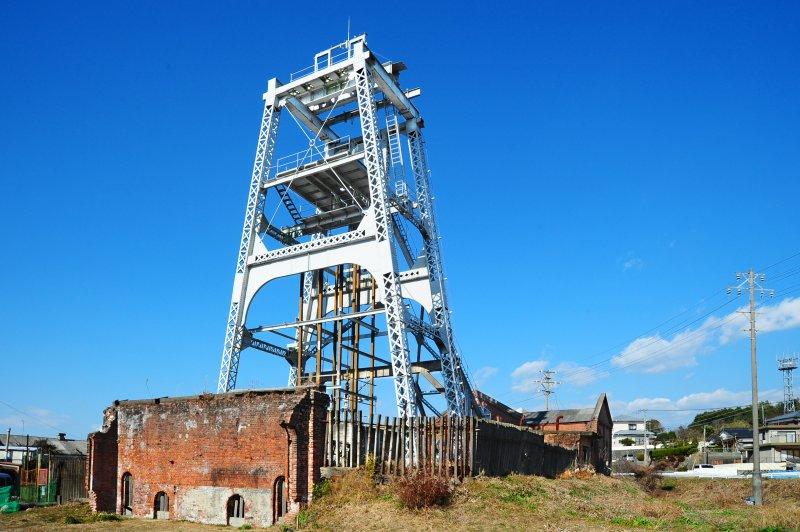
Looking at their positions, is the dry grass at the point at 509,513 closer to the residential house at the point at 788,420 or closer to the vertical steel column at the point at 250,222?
the vertical steel column at the point at 250,222

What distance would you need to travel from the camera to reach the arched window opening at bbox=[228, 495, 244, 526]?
59.8 feet

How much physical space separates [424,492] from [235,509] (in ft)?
19.3

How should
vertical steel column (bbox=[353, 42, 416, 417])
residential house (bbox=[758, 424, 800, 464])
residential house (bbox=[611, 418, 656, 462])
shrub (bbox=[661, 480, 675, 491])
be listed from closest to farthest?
vertical steel column (bbox=[353, 42, 416, 417]) < shrub (bbox=[661, 480, 675, 491]) < residential house (bbox=[758, 424, 800, 464]) < residential house (bbox=[611, 418, 656, 462])

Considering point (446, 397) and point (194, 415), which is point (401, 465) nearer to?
point (194, 415)

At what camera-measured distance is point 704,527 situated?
54.3 ft

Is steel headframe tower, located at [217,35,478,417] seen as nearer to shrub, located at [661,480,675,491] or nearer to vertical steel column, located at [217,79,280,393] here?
vertical steel column, located at [217,79,280,393]

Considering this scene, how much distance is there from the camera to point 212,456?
18.9 m

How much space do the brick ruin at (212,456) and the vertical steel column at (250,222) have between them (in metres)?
5.83

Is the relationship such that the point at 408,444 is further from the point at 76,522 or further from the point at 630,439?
the point at 630,439

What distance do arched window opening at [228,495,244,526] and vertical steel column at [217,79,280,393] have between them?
344 inches

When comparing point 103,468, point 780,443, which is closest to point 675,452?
point 780,443

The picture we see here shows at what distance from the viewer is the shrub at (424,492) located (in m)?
15.6

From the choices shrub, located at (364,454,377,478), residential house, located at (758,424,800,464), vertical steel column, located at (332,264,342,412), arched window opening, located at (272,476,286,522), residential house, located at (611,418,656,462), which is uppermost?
vertical steel column, located at (332,264,342,412)

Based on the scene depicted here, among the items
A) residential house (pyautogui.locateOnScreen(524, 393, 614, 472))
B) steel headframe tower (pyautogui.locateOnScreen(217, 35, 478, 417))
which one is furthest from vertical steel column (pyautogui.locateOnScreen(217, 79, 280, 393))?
residential house (pyautogui.locateOnScreen(524, 393, 614, 472))
